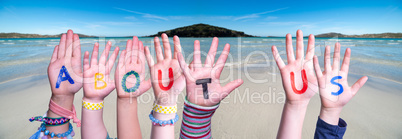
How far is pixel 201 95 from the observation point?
1.48 metres

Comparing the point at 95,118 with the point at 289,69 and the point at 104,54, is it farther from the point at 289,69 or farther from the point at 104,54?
the point at 289,69

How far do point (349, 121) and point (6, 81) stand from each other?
7.84 meters

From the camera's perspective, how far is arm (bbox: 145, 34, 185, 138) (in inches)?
61.9

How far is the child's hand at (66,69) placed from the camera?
183 cm

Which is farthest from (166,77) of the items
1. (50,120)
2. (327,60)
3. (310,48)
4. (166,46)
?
(327,60)

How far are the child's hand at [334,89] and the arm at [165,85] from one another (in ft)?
3.73

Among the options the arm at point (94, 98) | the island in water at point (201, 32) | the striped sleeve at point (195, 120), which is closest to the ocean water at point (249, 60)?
the arm at point (94, 98)

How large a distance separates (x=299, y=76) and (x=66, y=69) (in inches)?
83.8

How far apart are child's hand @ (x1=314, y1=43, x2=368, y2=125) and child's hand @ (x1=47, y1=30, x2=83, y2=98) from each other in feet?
7.03

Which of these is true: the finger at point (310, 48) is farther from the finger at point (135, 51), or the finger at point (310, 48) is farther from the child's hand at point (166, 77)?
the finger at point (135, 51)

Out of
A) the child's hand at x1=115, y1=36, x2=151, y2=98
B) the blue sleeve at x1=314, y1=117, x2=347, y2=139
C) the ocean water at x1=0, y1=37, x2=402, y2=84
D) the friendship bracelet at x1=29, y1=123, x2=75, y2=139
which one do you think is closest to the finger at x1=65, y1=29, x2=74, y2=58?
the child's hand at x1=115, y1=36, x2=151, y2=98

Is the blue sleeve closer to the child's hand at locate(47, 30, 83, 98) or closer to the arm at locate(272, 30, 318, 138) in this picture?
the arm at locate(272, 30, 318, 138)

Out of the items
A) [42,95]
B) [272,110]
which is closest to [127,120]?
[272,110]

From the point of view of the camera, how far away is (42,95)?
4.29 meters
